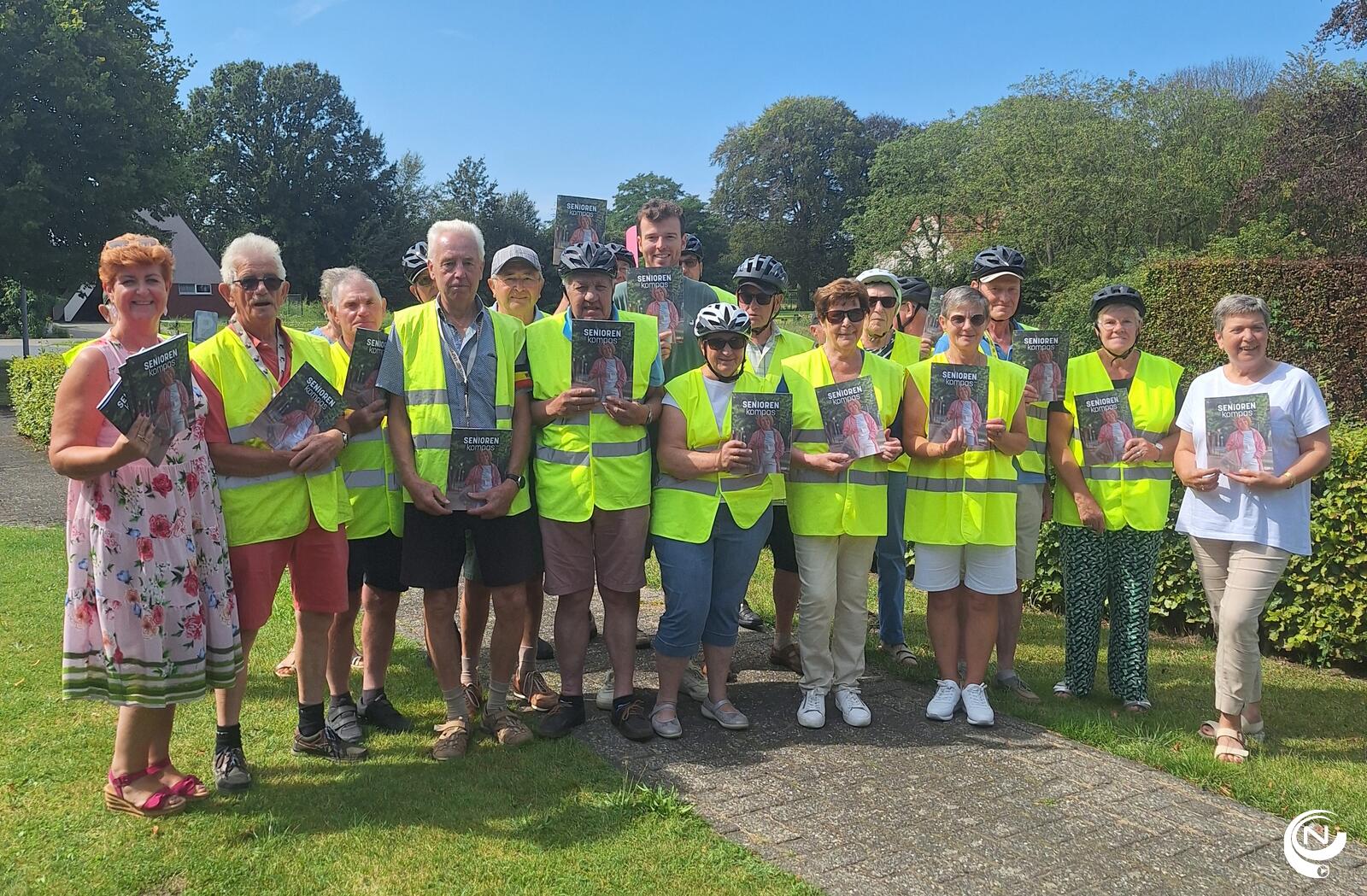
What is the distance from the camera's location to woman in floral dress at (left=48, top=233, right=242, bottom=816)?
3.81m

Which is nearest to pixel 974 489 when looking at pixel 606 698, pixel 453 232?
pixel 606 698

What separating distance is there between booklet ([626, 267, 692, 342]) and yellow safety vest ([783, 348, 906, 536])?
827mm

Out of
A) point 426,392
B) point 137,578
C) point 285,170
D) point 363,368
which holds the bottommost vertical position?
point 137,578

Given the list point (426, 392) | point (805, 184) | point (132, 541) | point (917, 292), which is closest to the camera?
point (132, 541)

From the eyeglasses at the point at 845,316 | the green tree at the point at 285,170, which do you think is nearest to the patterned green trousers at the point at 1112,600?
the eyeglasses at the point at 845,316

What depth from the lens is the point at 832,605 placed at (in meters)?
5.21

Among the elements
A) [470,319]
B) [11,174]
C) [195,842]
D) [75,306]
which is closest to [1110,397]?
[470,319]

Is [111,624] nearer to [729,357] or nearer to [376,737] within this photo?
[376,737]

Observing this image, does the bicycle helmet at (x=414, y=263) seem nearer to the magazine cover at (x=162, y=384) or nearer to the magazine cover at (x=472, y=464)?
the magazine cover at (x=472, y=464)

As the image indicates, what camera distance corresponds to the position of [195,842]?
12.7 ft

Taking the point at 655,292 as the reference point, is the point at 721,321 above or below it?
below

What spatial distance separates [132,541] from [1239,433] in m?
5.09

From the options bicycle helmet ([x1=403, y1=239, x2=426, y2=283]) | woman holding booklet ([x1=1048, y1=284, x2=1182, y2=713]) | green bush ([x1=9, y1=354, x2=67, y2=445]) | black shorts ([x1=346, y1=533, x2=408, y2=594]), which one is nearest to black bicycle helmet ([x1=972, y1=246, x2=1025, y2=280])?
woman holding booklet ([x1=1048, y1=284, x2=1182, y2=713])

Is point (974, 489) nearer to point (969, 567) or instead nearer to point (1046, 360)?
point (969, 567)
